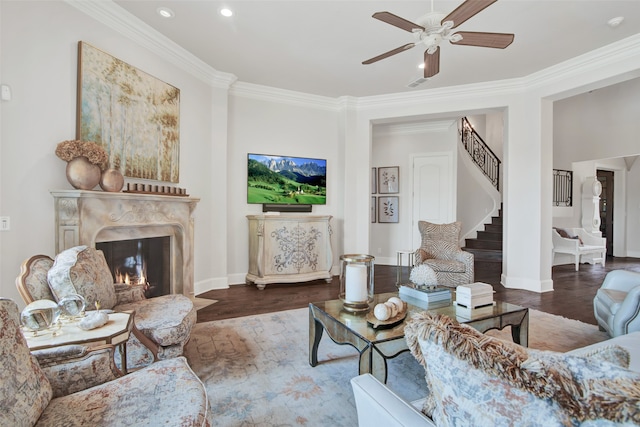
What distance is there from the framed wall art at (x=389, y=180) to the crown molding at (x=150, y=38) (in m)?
3.69

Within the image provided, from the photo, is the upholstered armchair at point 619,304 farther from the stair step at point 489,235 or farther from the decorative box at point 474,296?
the stair step at point 489,235

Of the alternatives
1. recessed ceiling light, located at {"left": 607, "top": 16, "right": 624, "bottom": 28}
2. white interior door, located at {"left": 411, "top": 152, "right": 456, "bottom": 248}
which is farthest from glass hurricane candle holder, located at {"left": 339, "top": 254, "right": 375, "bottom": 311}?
white interior door, located at {"left": 411, "top": 152, "right": 456, "bottom": 248}

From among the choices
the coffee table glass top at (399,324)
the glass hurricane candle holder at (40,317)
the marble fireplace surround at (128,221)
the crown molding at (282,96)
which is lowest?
the coffee table glass top at (399,324)

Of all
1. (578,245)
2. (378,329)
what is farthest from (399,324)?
(578,245)

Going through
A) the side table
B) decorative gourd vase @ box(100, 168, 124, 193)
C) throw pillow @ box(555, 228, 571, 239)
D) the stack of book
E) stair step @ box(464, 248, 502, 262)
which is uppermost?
decorative gourd vase @ box(100, 168, 124, 193)

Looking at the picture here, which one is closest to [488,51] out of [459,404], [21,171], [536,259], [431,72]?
[431,72]

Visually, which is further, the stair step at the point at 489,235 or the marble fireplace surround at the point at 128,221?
the stair step at the point at 489,235

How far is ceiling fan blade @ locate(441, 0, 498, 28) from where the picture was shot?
1990 mm

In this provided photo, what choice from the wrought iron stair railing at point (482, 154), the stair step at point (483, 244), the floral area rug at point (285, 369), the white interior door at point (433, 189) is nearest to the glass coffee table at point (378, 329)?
the floral area rug at point (285, 369)

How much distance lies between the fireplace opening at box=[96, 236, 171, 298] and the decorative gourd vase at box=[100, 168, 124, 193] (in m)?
0.55

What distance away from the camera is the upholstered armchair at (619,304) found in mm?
2277

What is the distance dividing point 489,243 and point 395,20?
20.6 ft

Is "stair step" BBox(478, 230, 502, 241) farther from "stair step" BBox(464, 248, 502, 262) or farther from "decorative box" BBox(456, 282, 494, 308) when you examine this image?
"decorative box" BBox(456, 282, 494, 308)

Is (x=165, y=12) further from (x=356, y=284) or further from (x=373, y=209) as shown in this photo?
(x=373, y=209)
